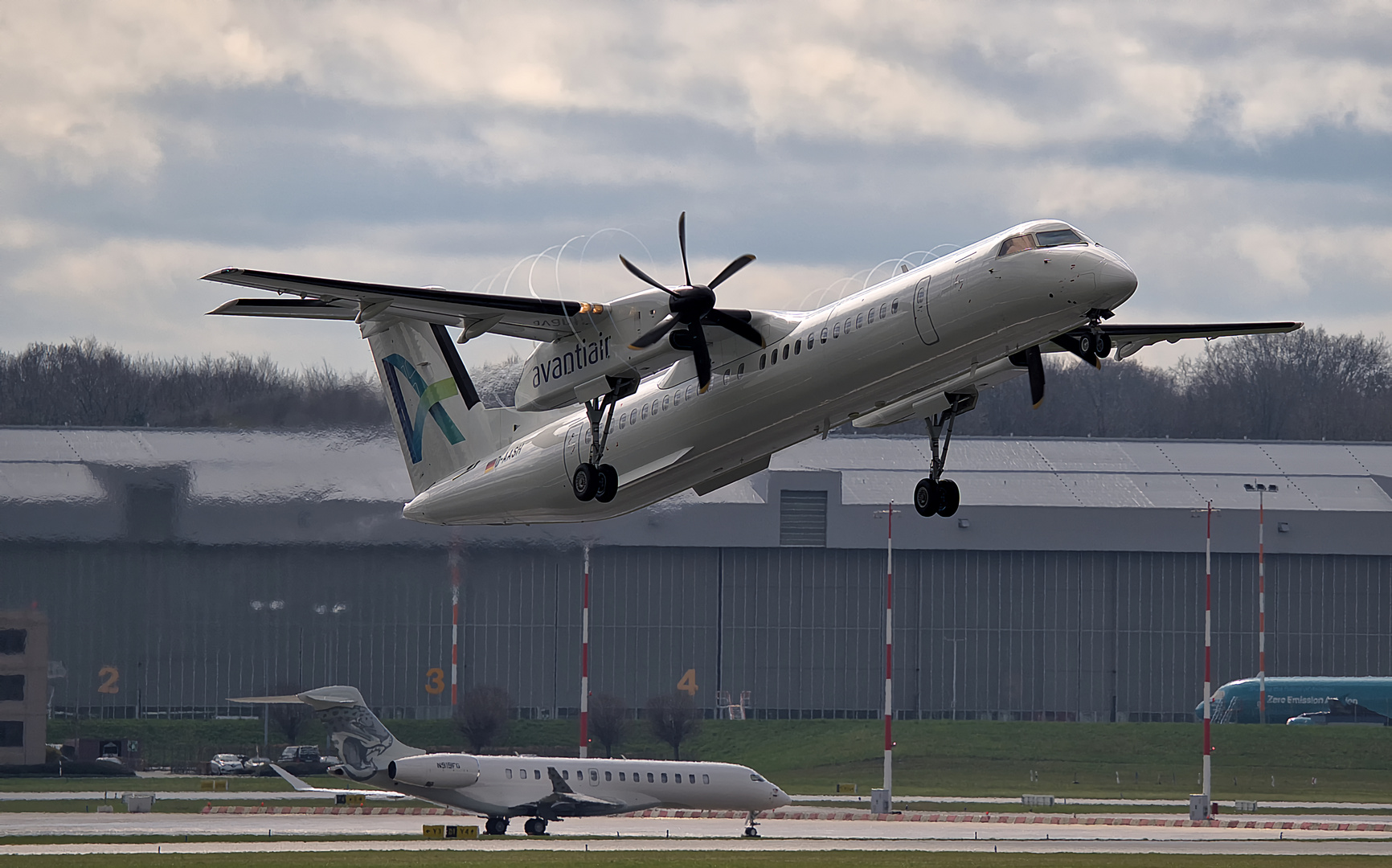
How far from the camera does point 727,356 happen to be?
33562mm

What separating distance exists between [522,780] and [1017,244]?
103 ft

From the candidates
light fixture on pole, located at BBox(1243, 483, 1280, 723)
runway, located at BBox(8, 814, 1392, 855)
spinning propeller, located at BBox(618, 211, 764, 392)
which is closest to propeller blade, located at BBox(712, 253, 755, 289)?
spinning propeller, located at BBox(618, 211, 764, 392)

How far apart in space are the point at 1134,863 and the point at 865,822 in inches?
618

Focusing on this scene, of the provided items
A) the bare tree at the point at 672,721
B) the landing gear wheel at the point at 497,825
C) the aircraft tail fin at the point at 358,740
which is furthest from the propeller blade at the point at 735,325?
the bare tree at the point at 672,721

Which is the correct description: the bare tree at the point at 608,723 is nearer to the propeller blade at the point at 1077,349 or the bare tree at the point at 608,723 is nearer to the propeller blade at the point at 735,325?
the propeller blade at the point at 735,325

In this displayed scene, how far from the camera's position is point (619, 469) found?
35750 millimetres

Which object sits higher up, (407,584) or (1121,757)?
(407,584)

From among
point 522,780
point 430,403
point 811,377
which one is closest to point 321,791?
point 522,780

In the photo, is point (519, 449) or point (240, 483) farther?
point (240, 483)

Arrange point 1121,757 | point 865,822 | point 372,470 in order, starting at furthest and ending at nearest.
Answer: point 1121,757 → point 372,470 → point 865,822

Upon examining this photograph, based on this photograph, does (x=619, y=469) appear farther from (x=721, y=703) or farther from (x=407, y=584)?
(x=721, y=703)

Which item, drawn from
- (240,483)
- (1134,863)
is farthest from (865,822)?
(240,483)

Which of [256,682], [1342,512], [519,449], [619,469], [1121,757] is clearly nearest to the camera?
[619,469]

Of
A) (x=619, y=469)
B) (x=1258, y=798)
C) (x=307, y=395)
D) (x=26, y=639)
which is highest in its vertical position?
(x=307, y=395)
